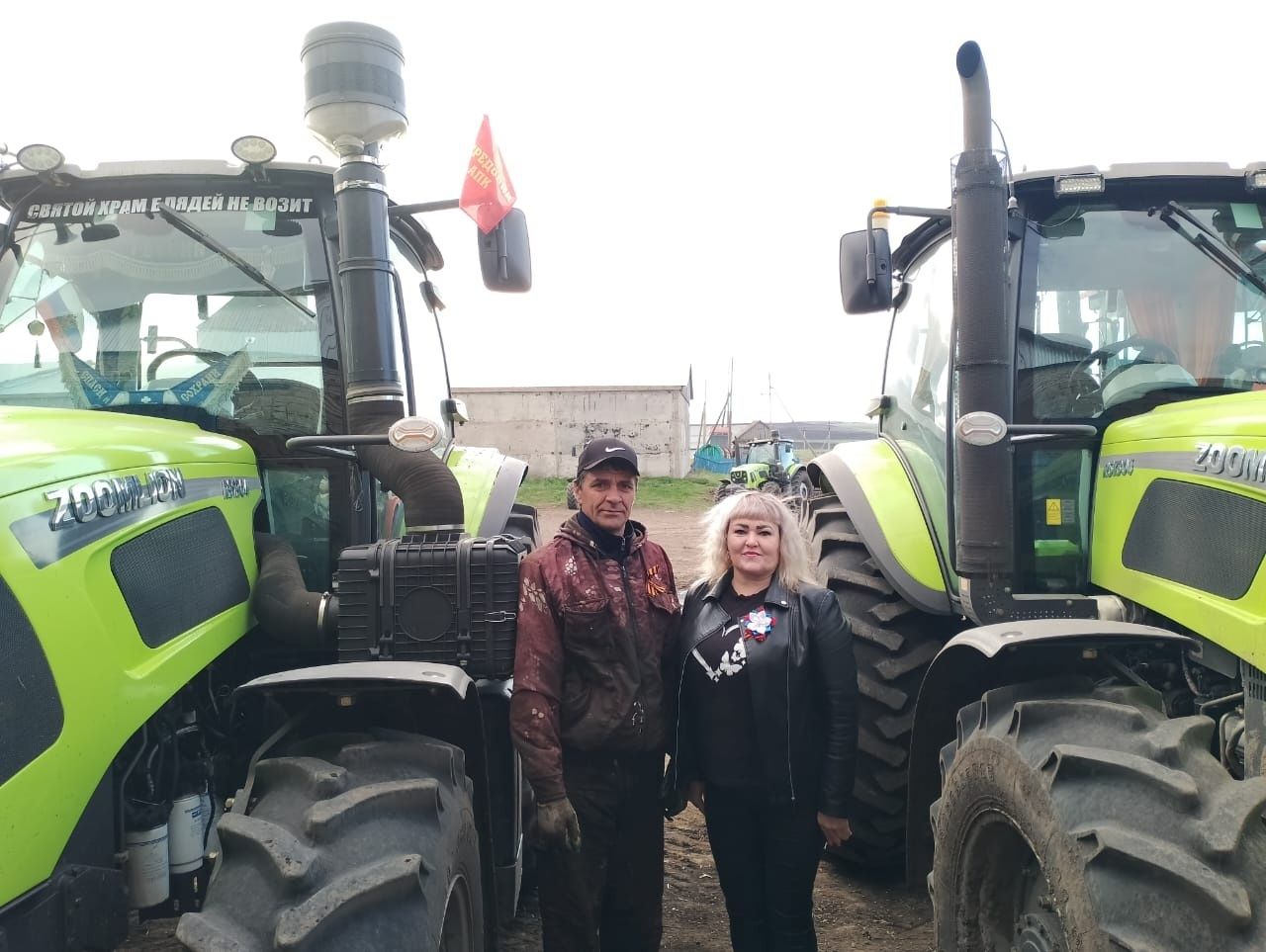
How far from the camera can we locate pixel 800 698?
313 cm

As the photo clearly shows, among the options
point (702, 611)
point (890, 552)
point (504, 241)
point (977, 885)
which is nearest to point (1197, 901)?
point (977, 885)

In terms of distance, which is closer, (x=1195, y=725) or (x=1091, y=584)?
(x=1195, y=725)

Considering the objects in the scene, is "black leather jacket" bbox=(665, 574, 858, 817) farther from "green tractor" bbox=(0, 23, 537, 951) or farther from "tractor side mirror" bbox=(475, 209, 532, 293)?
"tractor side mirror" bbox=(475, 209, 532, 293)

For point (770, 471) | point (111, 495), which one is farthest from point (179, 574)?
point (770, 471)

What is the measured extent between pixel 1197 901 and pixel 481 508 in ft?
9.44

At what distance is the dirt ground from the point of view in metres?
3.75

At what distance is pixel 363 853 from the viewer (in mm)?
2207

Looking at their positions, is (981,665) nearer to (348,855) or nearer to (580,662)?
(580,662)

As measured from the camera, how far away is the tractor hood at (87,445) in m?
2.28

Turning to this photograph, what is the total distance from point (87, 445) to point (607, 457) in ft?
4.62

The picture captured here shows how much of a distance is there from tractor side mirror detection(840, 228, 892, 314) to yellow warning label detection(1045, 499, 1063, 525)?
111 cm

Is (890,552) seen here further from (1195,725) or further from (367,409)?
(367,409)

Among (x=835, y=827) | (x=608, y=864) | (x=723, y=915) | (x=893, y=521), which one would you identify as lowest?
(x=723, y=915)

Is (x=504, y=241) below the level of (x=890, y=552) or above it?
above
